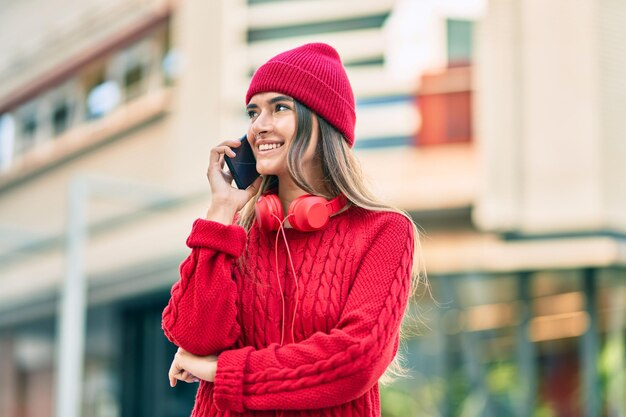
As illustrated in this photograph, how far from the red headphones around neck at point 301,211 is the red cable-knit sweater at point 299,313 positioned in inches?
1.7

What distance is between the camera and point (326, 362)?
2.09 metres

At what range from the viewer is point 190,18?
41.1ft

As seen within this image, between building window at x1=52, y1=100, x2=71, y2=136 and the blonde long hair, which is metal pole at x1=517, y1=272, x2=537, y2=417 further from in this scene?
the blonde long hair

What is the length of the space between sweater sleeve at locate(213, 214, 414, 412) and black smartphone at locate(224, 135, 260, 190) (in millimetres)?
384

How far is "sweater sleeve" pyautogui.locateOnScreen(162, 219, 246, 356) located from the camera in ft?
7.14

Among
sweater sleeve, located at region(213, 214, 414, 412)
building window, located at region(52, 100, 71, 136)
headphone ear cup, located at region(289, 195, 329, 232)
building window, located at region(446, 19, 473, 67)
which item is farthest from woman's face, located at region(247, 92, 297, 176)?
building window, located at region(52, 100, 71, 136)

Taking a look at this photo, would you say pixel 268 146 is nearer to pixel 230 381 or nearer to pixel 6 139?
pixel 230 381

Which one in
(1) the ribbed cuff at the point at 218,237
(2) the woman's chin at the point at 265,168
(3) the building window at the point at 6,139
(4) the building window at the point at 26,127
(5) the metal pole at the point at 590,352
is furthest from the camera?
(3) the building window at the point at 6,139

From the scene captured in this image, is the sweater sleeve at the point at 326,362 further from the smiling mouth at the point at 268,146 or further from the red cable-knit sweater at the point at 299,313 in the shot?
the smiling mouth at the point at 268,146

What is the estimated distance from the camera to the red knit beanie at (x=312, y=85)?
2.35 metres

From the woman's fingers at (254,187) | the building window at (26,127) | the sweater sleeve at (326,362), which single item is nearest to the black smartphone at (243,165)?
the woman's fingers at (254,187)

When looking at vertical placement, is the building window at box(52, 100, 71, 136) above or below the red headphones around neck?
above

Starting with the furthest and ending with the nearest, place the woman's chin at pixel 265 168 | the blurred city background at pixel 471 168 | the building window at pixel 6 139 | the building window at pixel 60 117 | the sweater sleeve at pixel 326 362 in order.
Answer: the building window at pixel 6 139 < the building window at pixel 60 117 < the blurred city background at pixel 471 168 < the woman's chin at pixel 265 168 < the sweater sleeve at pixel 326 362

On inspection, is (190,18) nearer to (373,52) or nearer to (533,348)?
(373,52)
